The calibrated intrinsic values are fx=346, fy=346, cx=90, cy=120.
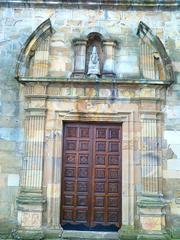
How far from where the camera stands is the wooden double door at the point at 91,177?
759cm

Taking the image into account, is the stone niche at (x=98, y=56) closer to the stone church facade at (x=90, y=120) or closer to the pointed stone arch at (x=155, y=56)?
the stone church facade at (x=90, y=120)

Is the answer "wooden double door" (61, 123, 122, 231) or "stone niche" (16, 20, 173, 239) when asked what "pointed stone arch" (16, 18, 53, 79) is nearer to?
"stone niche" (16, 20, 173, 239)

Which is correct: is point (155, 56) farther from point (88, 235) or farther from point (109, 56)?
point (88, 235)

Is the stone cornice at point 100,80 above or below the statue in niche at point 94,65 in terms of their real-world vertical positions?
below

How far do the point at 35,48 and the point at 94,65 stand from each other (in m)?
1.42

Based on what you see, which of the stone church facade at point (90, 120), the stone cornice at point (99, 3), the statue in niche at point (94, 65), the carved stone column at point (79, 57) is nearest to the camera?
the stone church facade at point (90, 120)

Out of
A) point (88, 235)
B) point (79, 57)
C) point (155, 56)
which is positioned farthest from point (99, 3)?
point (88, 235)

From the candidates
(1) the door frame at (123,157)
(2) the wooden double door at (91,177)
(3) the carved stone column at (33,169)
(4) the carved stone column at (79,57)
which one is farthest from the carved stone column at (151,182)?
(3) the carved stone column at (33,169)

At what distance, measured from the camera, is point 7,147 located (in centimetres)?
772

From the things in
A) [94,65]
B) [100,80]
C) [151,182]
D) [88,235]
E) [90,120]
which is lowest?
[88,235]

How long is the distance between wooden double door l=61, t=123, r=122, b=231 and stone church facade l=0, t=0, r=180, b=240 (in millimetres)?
22

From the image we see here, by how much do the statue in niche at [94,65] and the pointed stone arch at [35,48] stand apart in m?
1.01

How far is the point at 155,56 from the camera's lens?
794cm

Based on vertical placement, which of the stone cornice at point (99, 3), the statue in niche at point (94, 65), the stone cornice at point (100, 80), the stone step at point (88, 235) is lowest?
the stone step at point (88, 235)
